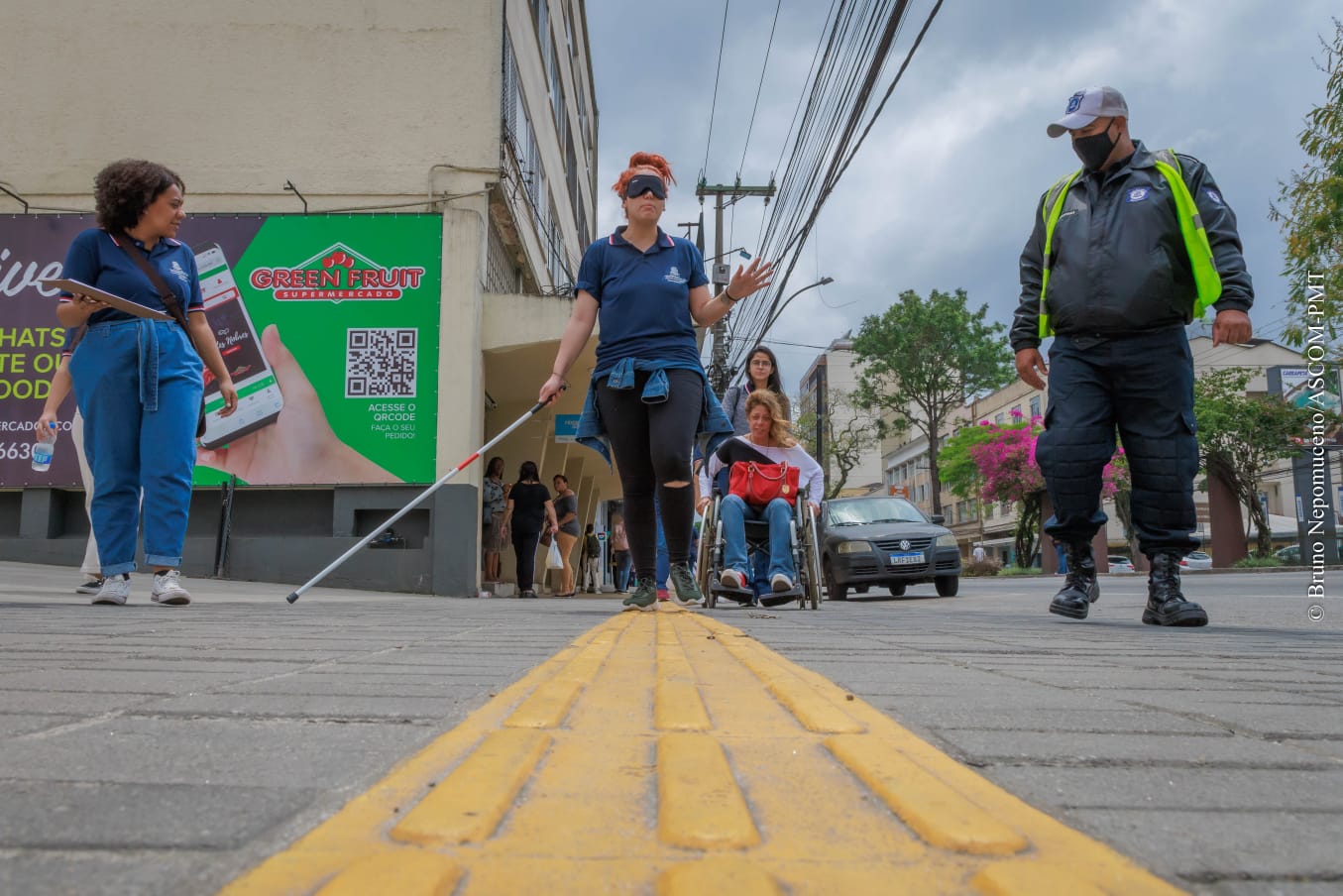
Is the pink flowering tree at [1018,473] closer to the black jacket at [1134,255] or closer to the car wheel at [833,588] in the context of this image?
the car wheel at [833,588]

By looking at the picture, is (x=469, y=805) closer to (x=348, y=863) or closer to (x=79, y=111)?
(x=348, y=863)

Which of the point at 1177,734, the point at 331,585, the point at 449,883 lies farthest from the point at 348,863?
the point at 331,585

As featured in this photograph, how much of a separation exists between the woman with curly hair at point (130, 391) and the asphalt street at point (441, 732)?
1242 mm

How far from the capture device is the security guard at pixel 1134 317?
4.12 meters

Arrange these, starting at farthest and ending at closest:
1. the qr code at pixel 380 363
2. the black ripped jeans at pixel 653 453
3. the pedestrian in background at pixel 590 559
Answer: the pedestrian in background at pixel 590 559 → the qr code at pixel 380 363 → the black ripped jeans at pixel 653 453

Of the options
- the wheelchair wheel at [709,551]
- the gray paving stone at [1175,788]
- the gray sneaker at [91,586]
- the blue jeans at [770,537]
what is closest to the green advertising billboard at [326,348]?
the wheelchair wheel at [709,551]

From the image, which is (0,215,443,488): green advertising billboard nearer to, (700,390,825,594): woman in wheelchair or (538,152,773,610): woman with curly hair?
(700,390,825,594): woman in wheelchair

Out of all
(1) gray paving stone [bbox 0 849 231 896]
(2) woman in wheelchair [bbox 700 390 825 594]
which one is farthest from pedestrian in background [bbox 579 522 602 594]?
(1) gray paving stone [bbox 0 849 231 896]

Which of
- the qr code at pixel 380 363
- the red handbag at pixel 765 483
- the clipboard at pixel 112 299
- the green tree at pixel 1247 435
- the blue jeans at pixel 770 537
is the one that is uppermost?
the green tree at pixel 1247 435

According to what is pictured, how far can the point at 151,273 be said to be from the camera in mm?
4508

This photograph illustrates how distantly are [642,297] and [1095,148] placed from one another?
211 centimetres

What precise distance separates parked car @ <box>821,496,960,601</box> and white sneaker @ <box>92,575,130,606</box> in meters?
8.31

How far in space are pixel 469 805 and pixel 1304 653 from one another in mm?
2851

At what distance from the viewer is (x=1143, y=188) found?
4250 mm
